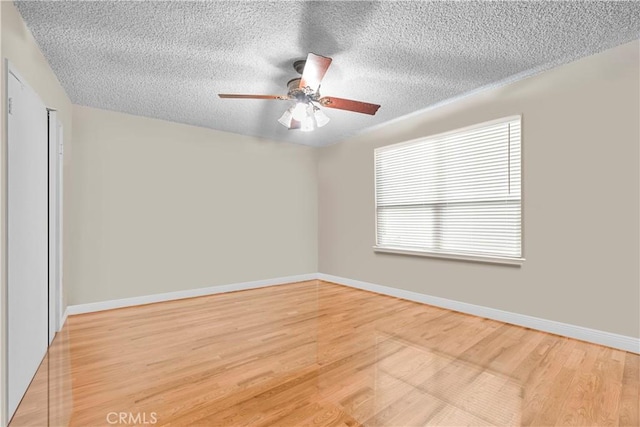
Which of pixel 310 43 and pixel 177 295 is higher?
pixel 310 43

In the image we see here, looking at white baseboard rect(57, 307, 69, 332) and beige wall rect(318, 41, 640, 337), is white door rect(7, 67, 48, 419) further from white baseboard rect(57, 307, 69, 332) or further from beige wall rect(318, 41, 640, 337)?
beige wall rect(318, 41, 640, 337)

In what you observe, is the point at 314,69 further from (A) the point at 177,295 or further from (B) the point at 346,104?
(A) the point at 177,295

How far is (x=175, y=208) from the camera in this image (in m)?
4.09

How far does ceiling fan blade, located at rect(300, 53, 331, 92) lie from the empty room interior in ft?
0.09

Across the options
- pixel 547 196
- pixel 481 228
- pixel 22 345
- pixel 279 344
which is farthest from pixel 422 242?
pixel 22 345

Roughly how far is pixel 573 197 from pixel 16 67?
14.3ft

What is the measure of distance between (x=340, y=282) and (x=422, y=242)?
5.69 ft

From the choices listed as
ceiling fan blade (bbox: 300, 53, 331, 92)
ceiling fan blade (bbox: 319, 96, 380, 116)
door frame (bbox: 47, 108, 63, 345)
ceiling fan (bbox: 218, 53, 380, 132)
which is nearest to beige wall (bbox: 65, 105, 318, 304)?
door frame (bbox: 47, 108, 63, 345)

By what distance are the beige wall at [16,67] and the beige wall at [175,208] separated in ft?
3.44

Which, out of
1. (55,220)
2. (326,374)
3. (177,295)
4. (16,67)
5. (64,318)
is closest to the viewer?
(16,67)

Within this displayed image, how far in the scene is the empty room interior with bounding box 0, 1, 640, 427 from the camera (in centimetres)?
182

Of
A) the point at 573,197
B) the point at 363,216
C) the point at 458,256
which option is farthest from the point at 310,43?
the point at 363,216

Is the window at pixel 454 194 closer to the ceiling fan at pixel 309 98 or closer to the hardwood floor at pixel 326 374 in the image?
the hardwood floor at pixel 326 374

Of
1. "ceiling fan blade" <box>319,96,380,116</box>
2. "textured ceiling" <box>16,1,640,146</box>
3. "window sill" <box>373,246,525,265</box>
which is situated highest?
"textured ceiling" <box>16,1,640,146</box>
